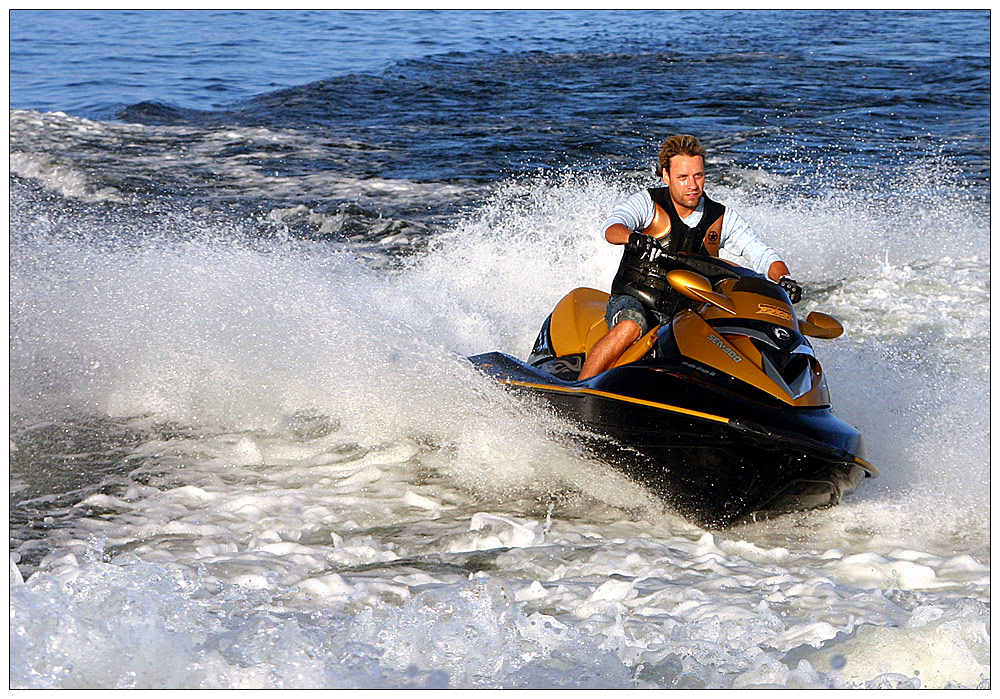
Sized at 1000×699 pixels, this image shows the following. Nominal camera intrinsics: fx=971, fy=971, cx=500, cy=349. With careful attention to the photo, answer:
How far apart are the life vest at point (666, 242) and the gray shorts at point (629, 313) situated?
4 centimetres

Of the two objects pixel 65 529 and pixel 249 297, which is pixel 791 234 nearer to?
pixel 249 297

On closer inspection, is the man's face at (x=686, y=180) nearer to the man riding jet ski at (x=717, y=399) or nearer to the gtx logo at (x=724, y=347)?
the man riding jet ski at (x=717, y=399)

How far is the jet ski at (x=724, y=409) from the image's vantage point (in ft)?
12.7

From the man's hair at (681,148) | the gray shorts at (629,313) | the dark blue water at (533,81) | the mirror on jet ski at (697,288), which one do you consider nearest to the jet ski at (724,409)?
the mirror on jet ski at (697,288)

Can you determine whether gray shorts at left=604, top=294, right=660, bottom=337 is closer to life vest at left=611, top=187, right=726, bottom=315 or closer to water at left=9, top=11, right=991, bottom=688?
life vest at left=611, top=187, right=726, bottom=315

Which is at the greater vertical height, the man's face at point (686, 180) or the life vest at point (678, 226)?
the man's face at point (686, 180)

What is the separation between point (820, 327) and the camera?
14.3 feet

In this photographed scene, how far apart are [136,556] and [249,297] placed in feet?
8.24

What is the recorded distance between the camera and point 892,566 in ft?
12.9

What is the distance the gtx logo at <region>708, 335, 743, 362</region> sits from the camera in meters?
4.00

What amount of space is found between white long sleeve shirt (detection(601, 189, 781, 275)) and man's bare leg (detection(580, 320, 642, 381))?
1.61 ft

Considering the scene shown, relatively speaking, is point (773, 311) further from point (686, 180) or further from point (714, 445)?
point (686, 180)
